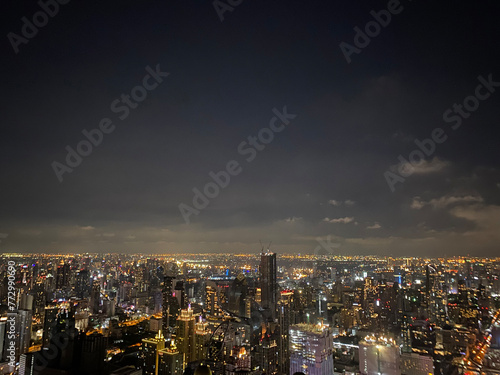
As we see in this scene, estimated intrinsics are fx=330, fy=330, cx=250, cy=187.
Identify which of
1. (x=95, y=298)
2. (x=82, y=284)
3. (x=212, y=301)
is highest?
(x=82, y=284)

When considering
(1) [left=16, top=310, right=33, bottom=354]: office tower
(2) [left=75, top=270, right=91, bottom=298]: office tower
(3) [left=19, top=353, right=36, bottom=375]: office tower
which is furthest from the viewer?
(2) [left=75, top=270, right=91, bottom=298]: office tower

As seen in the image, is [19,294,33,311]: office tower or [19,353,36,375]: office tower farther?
[19,294,33,311]: office tower

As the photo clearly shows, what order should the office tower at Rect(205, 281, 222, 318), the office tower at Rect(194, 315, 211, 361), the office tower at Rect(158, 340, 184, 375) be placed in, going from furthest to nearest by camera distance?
the office tower at Rect(205, 281, 222, 318) < the office tower at Rect(194, 315, 211, 361) < the office tower at Rect(158, 340, 184, 375)

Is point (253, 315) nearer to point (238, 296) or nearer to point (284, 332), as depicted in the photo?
point (238, 296)

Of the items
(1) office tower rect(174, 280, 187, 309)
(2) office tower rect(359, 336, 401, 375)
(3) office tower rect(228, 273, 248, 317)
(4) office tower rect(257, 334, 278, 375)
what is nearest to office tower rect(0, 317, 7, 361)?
(4) office tower rect(257, 334, 278, 375)

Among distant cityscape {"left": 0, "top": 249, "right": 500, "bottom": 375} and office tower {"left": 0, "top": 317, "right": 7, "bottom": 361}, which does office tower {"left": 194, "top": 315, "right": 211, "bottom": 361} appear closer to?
distant cityscape {"left": 0, "top": 249, "right": 500, "bottom": 375}

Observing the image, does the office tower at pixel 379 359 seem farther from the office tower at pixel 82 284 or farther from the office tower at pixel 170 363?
the office tower at pixel 82 284

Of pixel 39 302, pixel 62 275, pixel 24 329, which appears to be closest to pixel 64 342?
pixel 24 329

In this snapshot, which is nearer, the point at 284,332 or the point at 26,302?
the point at 26,302
